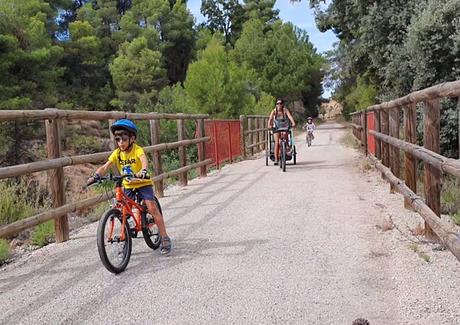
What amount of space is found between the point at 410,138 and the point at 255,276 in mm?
2974

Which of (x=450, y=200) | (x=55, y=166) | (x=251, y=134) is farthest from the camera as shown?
(x=251, y=134)

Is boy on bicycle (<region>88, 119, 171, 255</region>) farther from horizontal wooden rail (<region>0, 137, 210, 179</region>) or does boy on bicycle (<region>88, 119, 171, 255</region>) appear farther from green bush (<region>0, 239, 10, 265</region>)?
green bush (<region>0, 239, 10, 265</region>)

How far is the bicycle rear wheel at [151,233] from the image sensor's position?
5535 millimetres

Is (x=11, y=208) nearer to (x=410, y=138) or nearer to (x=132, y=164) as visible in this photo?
(x=132, y=164)

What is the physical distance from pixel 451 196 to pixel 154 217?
5.20 meters

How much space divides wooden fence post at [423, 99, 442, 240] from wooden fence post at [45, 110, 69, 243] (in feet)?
13.7

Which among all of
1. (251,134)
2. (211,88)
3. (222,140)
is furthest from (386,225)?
(211,88)

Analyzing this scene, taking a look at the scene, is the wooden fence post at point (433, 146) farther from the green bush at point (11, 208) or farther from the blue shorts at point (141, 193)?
the green bush at point (11, 208)

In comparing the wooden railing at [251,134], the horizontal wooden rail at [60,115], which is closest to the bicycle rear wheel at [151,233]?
the horizontal wooden rail at [60,115]

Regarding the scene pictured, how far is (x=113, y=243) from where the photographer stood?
4.98m

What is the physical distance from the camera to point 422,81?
15125 millimetres

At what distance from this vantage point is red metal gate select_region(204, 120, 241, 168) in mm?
14381

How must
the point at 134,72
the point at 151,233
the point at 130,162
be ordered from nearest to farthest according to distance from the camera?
1. the point at 130,162
2. the point at 151,233
3. the point at 134,72

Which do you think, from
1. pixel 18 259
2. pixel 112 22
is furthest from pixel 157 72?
pixel 18 259
